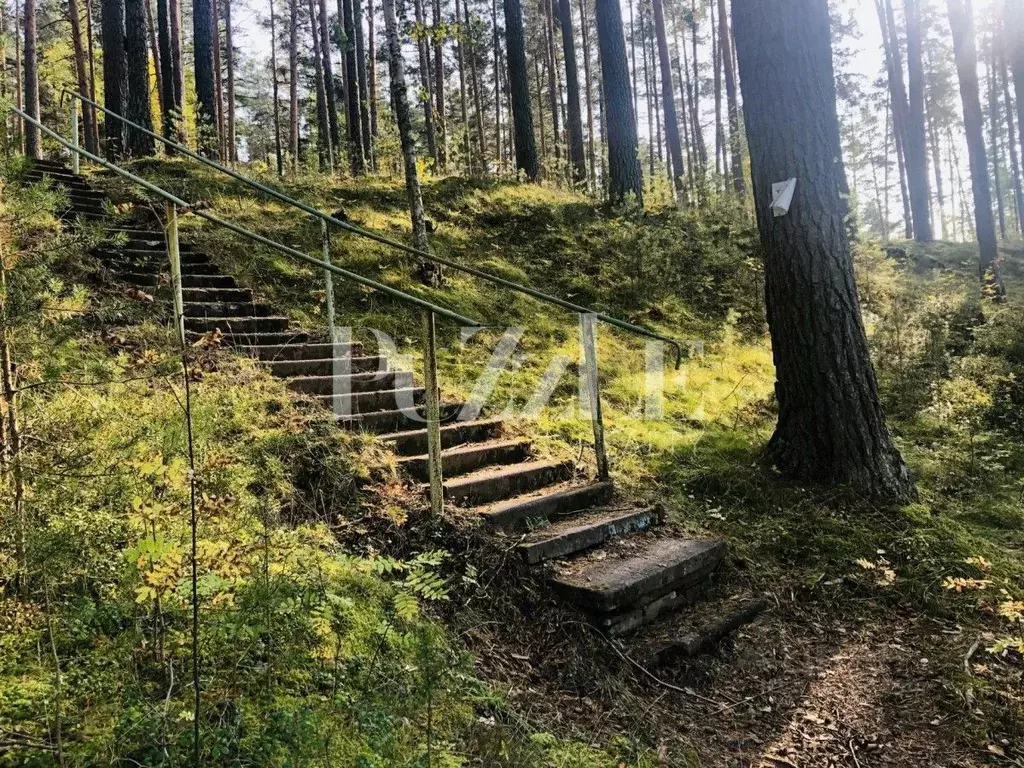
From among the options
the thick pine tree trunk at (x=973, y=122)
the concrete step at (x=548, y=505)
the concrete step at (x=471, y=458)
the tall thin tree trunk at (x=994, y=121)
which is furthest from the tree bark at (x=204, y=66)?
the tall thin tree trunk at (x=994, y=121)

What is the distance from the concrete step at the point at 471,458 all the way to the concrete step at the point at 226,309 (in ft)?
8.55

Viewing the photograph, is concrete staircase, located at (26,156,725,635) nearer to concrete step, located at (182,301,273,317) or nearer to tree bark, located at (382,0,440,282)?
concrete step, located at (182,301,273,317)

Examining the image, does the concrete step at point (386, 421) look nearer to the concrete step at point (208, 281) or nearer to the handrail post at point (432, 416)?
the handrail post at point (432, 416)

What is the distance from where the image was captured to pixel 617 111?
11.4 m

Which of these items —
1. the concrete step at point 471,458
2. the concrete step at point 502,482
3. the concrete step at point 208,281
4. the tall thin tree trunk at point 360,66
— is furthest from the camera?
the tall thin tree trunk at point 360,66

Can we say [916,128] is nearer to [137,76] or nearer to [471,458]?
[137,76]

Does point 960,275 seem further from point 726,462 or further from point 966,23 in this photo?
point 726,462

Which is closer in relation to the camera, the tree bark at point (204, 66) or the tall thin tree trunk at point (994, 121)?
the tree bark at point (204, 66)

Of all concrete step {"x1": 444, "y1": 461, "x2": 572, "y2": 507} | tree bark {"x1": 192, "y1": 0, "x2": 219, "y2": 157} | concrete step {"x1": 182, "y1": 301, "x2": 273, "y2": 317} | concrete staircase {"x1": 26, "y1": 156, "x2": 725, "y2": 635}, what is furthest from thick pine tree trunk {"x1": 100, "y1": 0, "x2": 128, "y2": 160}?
concrete step {"x1": 444, "y1": 461, "x2": 572, "y2": 507}

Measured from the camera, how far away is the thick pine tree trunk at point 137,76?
10828 mm

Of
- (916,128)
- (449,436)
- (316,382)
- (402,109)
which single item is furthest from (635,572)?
(916,128)

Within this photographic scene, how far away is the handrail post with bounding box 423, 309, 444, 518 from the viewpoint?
3.44 metres

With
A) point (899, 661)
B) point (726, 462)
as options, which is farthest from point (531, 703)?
point (726, 462)

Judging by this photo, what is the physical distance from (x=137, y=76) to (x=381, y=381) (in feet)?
29.9
